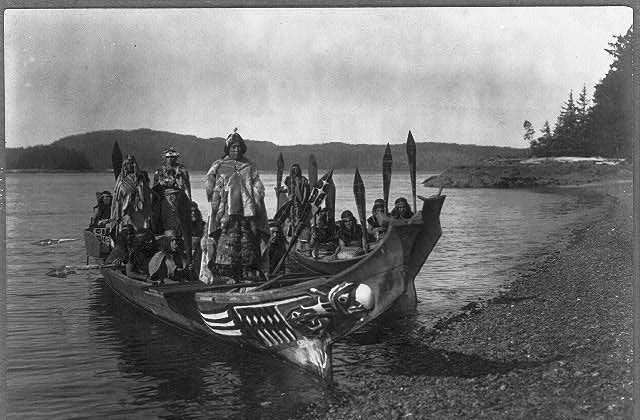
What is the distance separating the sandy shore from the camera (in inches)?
339

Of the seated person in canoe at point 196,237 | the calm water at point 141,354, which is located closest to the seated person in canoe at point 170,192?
the seated person in canoe at point 196,237

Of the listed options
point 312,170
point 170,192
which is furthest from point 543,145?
point 170,192

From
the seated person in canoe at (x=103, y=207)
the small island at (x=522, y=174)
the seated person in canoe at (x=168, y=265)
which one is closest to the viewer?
the seated person in canoe at (x=168, y=265)

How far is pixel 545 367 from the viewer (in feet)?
31.5

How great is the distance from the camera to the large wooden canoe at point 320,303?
911cm

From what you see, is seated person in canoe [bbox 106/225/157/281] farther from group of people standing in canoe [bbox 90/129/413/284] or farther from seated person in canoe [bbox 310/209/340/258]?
seated person in canoe [bbox 310/209/340/258]

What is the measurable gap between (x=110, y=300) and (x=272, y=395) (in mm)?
7788

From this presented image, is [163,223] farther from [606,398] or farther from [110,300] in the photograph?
[606,398]

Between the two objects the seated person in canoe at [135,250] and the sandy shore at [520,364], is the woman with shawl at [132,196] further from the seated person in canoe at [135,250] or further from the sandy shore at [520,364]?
→ the sandy shore at [520,364]

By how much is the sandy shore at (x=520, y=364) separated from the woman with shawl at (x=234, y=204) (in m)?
2.88

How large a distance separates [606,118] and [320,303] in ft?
46.4

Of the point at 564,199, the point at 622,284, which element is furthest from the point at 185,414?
the point at 564,199

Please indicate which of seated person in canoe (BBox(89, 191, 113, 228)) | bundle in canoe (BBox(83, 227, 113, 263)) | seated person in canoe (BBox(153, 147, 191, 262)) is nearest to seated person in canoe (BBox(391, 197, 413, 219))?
seated person in canoe (BBox(153, 147, 191, 262))

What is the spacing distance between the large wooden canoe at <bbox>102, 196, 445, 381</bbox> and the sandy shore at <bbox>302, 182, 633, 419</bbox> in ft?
3.11
